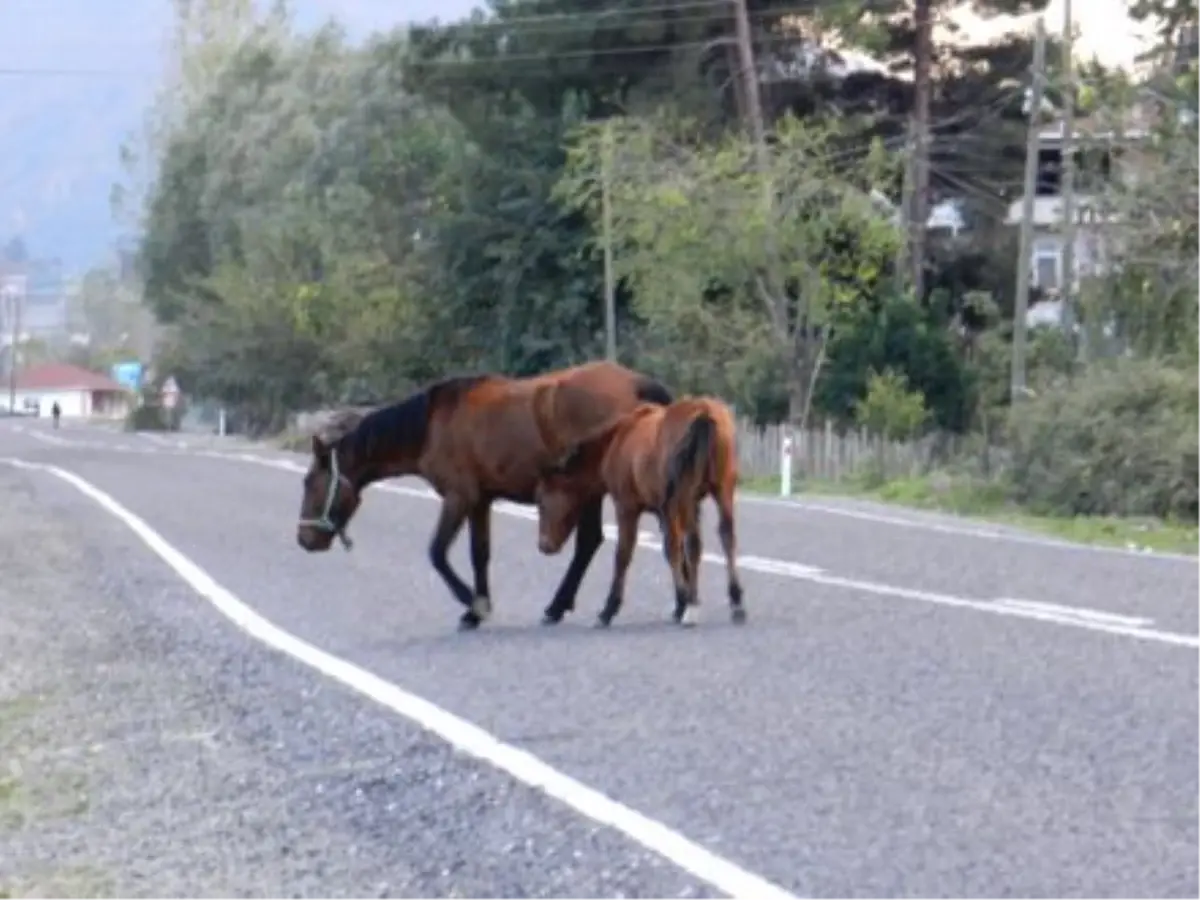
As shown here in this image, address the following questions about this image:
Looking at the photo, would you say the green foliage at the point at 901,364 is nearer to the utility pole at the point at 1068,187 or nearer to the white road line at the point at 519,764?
the utility pole at the point at 1068,187

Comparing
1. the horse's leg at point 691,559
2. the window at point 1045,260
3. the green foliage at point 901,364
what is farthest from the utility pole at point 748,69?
the horse's leg at point 691,559

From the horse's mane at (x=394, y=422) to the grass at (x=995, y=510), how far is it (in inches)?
424

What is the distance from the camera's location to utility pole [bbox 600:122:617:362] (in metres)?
58.0

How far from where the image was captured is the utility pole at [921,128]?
64.9 meters

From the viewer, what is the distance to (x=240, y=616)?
20.9 metres

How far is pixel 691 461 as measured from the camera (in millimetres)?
17266

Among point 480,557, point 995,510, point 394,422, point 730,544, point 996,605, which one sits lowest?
point 995,510

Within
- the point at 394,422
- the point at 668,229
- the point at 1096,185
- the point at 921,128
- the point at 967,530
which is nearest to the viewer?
the point at 394,422

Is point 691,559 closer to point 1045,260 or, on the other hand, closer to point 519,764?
point 519,764

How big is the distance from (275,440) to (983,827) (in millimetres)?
78280

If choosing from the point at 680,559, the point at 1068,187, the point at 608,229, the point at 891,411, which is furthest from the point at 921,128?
the point at 680,559

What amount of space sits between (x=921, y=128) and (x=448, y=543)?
1867 inches

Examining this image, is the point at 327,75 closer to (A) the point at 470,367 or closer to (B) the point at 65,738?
(A) the point at 470,367

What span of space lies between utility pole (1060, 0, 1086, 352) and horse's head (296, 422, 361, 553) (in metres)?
26.9
